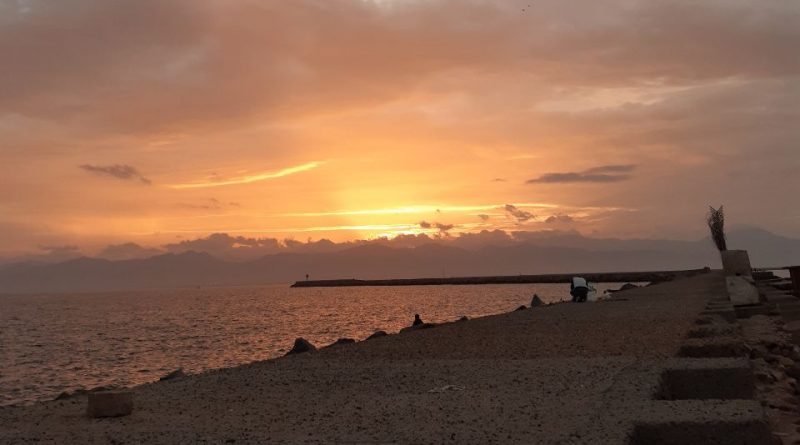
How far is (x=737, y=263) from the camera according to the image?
2328 centimetres

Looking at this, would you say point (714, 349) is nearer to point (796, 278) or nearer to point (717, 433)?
point (717, 433)

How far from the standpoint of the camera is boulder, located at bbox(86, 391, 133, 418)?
383 inches

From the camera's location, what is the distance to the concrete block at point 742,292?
23109 millimetres

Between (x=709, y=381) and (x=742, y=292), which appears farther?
(x=742, y=292)

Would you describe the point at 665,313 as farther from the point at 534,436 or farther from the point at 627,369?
the point at 534,436

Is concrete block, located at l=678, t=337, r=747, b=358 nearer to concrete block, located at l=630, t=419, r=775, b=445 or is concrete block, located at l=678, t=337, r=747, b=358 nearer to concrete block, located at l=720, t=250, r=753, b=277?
concrete block, located at l=630, t=419, r=775, b=445

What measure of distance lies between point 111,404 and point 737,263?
66.0 feet

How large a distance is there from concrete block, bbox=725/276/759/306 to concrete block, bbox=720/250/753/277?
23 centimetres

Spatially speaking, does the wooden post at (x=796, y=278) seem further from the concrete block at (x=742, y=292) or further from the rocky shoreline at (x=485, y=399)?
the rocky shoreline at (x=485, y=399)

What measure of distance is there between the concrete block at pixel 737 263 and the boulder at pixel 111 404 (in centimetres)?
1990

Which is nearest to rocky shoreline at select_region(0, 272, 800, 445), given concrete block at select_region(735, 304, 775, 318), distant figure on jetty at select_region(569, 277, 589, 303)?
concrete block at select_region(735, 304, 775, 318)

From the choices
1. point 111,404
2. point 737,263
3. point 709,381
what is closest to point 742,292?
point 737,263

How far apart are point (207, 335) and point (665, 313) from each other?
29.5 m

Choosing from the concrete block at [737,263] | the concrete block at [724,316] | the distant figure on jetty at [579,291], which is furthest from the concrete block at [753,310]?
the distant figure on jetty at [579,291]
